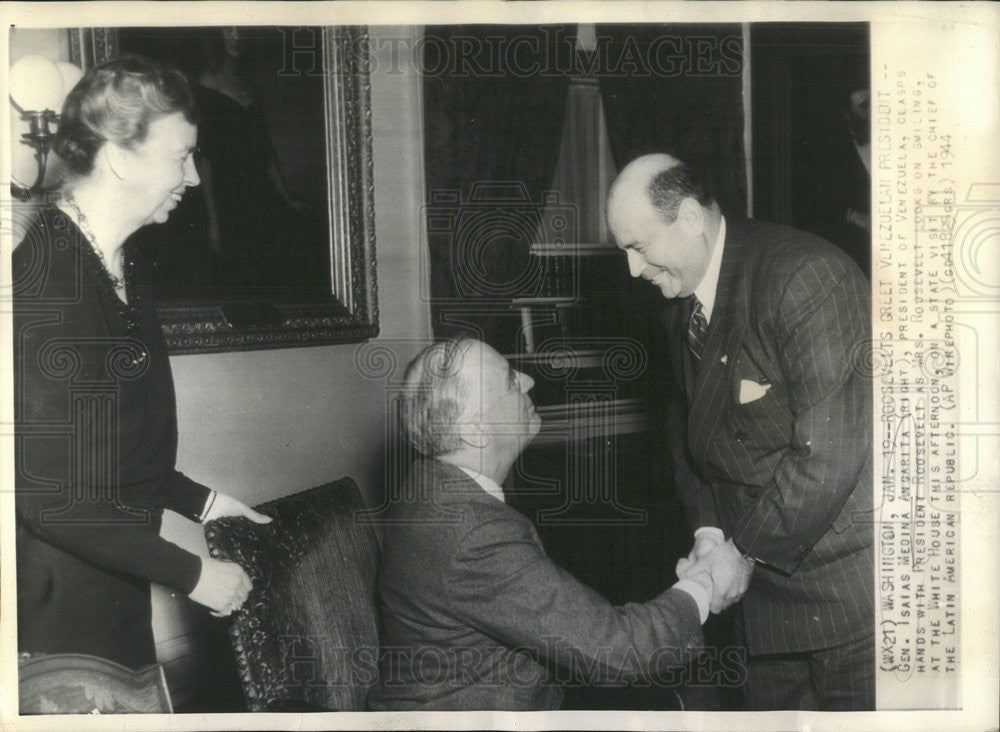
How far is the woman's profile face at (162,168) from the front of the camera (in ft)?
4.42

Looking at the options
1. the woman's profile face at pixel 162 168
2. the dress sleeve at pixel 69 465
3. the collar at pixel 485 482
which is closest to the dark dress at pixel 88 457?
the dress sleeve at pixel 69 465

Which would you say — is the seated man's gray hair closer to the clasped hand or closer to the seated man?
the seated man

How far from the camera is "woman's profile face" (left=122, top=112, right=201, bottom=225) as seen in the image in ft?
4.42

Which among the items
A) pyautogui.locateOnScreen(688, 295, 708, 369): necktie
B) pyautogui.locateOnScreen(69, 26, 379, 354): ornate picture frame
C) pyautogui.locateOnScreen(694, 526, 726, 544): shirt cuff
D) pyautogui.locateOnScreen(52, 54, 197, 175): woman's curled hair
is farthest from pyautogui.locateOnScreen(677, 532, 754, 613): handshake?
pyautogui.locateOnScreen(52, 54, 197, 175): woman's curled hair

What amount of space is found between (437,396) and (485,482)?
0.17m

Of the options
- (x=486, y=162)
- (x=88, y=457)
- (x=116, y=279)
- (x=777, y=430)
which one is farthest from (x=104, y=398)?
(x=777, y=430)

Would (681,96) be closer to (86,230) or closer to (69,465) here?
(86,230)

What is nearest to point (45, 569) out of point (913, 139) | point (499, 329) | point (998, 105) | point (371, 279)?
point (371, 279)

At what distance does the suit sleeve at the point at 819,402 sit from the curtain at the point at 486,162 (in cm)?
51

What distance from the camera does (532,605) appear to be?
4.12ft

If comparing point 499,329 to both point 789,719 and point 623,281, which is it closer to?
point 623,281

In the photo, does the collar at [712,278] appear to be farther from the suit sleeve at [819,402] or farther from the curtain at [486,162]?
the curtain at [486,162]

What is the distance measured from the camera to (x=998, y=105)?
1455mm

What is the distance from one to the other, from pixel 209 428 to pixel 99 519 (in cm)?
23
